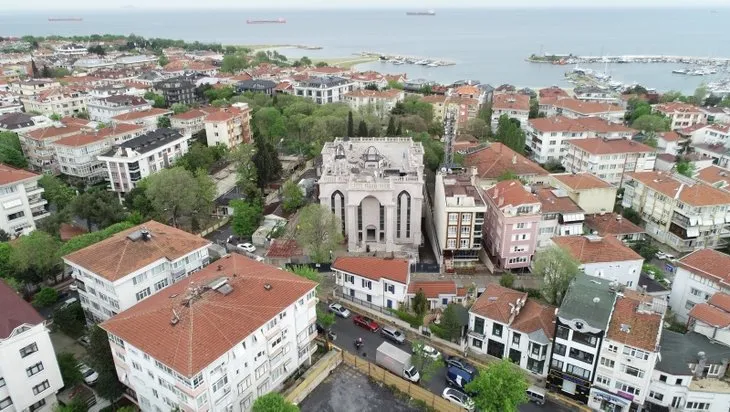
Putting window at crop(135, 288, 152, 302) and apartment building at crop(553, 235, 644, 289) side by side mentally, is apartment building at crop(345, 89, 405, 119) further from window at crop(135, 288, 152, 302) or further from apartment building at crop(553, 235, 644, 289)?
window at crop(135, 288, 152, 302)

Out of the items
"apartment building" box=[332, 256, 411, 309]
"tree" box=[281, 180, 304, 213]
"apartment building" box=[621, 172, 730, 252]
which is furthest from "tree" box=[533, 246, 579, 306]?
"tree" box=[281, 180, 304, 213]

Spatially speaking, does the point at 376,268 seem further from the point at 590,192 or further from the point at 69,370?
the point at 590,192

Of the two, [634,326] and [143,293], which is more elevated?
[143,293]

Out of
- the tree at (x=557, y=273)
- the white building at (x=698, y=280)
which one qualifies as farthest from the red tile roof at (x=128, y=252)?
the white building at (x=698, y=280)

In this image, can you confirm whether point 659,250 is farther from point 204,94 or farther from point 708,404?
point 204,94

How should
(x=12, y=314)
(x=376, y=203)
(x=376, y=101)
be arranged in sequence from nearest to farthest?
(x=12, y=314) < (x=376, y=203) < (x=376, y=101)

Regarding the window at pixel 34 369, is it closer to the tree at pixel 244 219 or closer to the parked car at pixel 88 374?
the parked car at pixel 88 374

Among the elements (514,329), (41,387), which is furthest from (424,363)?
(41,387)

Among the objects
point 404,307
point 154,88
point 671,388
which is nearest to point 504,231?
point 404,307
